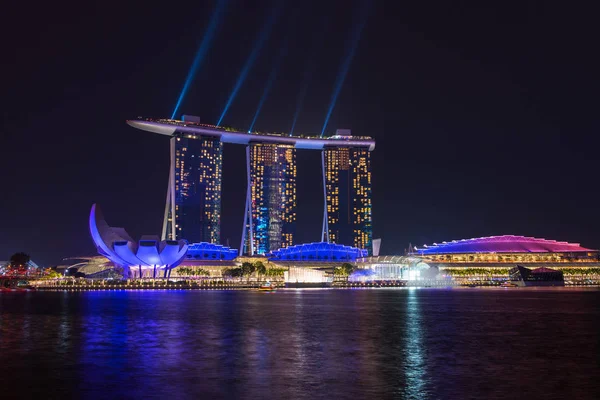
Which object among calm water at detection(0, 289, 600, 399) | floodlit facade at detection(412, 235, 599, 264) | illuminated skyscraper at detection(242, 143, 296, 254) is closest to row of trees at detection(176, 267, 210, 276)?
illuminated skyscraper at detection(242, 143, 296, 254)

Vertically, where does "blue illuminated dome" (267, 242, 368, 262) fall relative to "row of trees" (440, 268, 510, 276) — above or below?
above

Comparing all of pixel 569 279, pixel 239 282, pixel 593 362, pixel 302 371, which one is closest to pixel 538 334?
pixel 593 362

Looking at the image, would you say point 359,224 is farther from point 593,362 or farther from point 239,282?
point 593,362

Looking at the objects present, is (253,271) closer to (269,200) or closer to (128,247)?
(128,247)

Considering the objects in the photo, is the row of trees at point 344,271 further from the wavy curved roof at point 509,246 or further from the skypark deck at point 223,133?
the skypark deck at point 223,133

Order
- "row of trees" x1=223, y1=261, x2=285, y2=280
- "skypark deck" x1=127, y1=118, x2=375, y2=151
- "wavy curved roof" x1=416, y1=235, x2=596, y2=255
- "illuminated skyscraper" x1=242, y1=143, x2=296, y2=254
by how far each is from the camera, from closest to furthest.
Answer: "row of trees" x1=223, y1=261, x2=285, y2=280 < "wavy curved roof" x1=416, y1=235, x2=596, y2=255 < "skypark deck" x1=127, y1=118, x2=375, y2=151 < "illuminated skyscraper" x1=242, y1=143, x2=296, y2=254

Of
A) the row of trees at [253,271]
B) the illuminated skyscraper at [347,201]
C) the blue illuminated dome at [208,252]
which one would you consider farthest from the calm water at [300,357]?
the illuminated skyscraper at [347,201]

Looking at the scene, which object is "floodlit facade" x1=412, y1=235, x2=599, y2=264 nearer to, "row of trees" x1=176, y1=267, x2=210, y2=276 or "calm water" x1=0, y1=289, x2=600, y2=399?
"row of trees" x1=176, y1=267, x2=210, y2=276
